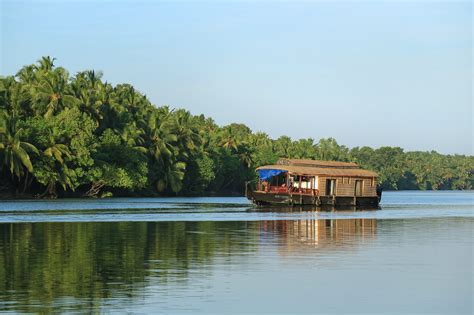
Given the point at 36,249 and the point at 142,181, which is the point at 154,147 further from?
the point at 36,249

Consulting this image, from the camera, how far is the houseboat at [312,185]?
63000 millimetres

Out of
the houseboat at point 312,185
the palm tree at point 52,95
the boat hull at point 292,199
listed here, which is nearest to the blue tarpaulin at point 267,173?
the houseboat at point 312,185

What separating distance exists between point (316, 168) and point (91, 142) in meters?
24.4

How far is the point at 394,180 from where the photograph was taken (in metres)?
196

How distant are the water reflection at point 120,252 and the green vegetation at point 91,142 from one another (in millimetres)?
36160

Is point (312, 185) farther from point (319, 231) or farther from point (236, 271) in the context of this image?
point (236, 271)

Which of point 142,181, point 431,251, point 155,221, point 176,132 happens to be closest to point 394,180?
point 176,132

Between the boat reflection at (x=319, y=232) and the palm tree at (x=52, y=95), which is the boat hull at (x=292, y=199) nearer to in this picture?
the boat reflection at (x=319, y=232)

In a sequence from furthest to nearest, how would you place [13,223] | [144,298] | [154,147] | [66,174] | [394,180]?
[394,180] → [154,147] → [66,174] → [13,223] → [144,298]

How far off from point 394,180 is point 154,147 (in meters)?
110

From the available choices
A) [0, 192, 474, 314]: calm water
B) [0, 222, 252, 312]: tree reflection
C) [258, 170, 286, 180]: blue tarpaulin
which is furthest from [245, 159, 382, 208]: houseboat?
[0, 192, 474, 314]: calm water

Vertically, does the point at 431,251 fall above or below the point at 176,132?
below

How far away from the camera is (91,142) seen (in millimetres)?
80000

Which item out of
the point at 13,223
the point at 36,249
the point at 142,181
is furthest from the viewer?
the point at 142,181
